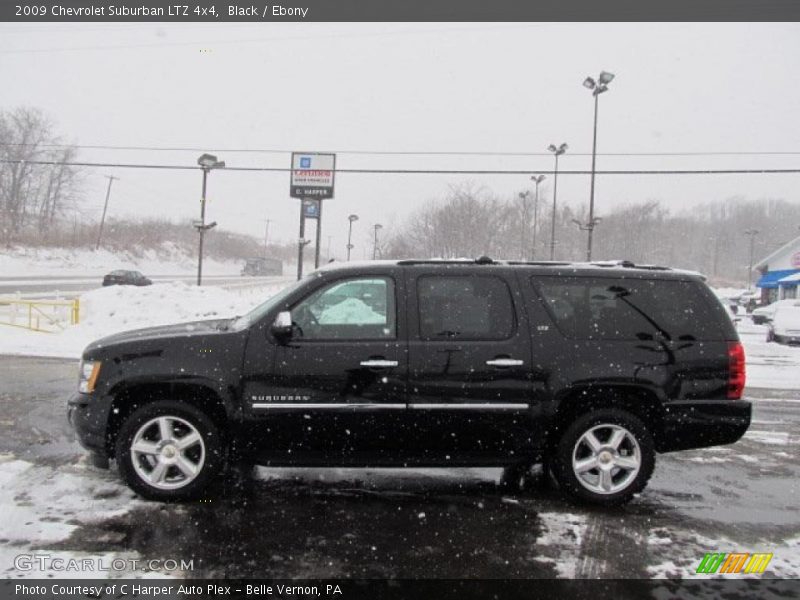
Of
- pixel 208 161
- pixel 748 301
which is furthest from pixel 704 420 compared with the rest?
pixel 748 301

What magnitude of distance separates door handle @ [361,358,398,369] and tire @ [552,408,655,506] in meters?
1.45

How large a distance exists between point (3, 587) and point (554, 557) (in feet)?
10.2

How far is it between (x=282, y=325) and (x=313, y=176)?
2009 cm

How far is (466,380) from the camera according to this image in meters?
4.48

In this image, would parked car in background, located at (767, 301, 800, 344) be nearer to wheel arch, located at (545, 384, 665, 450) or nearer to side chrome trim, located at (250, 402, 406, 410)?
wheel arch, located at (545, 384, 665, 450)

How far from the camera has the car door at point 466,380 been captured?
4.46 metres

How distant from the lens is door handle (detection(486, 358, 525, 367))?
177 inches

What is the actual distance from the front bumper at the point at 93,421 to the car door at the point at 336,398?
3.63ft

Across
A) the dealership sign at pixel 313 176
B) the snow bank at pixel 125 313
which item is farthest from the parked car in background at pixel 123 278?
the dealership sign at pixel 313 176

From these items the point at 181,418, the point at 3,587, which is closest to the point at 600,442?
the point at 181,418

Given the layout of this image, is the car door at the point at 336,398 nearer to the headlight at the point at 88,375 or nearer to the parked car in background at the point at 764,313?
the headlight at the point at 88,375

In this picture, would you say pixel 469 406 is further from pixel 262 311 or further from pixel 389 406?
pixel 262 311

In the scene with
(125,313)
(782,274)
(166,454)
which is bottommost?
(166,454)

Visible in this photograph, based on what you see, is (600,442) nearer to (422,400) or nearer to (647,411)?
(647,411)
